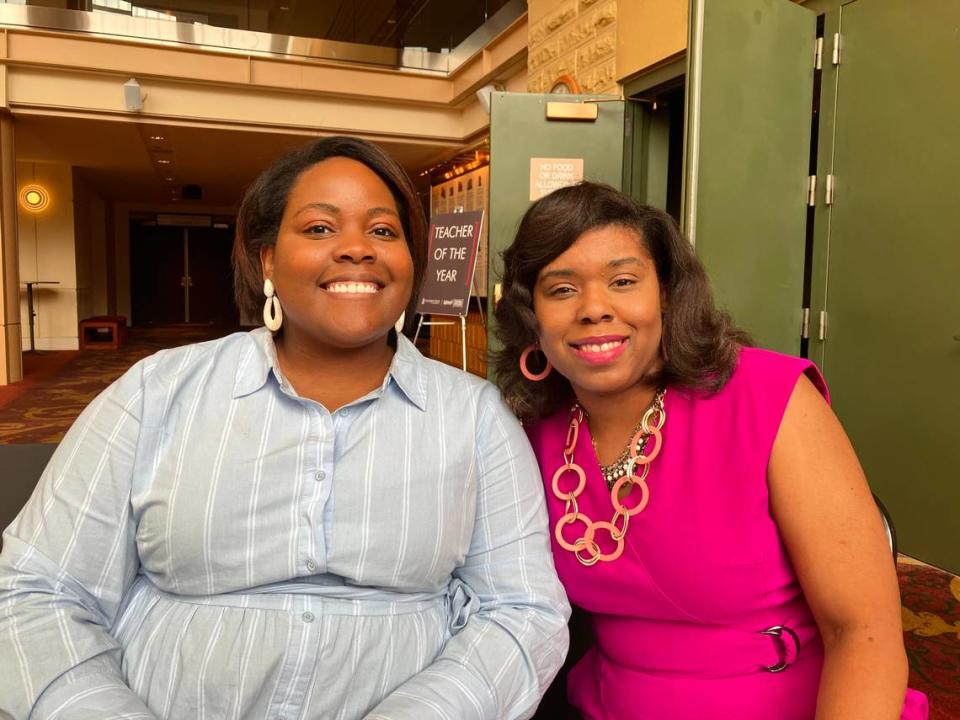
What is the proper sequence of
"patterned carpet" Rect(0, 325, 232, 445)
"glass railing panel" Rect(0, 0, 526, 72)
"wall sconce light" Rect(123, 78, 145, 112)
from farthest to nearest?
"wall sconce light" Rect(123, 78, 145, 112) → "glass railing panel" Rect(0, 0, 526, 72) → "patterned carpet" Rect(0, 325, 232, 445)

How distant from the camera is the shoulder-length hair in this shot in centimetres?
126

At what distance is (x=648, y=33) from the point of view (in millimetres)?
4570

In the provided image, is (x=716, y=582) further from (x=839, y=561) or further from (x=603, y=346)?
(x=603, y=346)

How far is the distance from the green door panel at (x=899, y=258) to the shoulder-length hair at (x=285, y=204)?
2.66 m

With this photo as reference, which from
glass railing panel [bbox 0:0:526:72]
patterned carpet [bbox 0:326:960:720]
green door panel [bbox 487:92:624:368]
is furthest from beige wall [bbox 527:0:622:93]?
patterned carpet [bbox 0:326:960:720]

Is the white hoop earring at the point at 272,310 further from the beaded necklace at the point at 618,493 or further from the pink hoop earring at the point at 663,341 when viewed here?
the pink hoop earring at the point at 663,341

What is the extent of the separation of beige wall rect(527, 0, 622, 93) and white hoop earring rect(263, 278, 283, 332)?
4.25 meters

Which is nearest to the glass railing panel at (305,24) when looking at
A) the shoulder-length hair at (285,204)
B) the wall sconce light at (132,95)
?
the wall sconce light at (132,95)

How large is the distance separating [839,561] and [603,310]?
1.65 feet

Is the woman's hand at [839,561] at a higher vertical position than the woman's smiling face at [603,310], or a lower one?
lower

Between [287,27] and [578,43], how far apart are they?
424 cm

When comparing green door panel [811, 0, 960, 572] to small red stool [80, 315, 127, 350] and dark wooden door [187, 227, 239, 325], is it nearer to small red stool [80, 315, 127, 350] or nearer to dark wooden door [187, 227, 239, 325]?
small red stool [80, 315, 127, 350]

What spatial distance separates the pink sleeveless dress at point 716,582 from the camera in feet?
3.71

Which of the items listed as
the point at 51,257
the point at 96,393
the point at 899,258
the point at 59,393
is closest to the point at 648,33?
the point at 899,258
